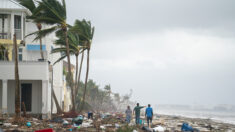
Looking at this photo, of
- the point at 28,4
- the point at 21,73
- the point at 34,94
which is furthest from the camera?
the point at 28,4

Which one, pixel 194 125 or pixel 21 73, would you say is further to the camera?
pixel 194 125

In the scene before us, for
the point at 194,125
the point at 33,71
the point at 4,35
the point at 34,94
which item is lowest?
the point at 194,125

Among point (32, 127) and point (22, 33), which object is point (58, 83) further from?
point (32, 127)

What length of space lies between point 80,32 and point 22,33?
492 centimetres

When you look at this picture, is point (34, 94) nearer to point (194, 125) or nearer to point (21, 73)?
point (21, 73)

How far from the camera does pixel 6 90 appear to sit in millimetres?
22344

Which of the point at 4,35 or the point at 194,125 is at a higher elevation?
the point at 4,35

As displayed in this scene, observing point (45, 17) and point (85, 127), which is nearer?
point (85, 127)

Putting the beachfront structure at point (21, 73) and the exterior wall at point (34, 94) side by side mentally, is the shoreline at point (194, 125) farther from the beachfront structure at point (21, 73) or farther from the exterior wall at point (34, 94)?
the exterior wall at point (34, 94)

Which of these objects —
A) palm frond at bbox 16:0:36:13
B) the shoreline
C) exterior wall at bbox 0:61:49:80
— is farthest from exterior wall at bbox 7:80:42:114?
the shoreline

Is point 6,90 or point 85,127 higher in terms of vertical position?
point 6,90

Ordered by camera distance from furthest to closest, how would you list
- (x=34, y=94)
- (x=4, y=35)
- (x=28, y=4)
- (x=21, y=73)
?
(x=4, y=35), (x=28, y=4), (x=34, y=94), (x=21, y=73)

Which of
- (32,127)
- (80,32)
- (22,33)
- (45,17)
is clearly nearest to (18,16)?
(22,33)

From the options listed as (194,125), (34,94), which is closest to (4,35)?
(34,94)
